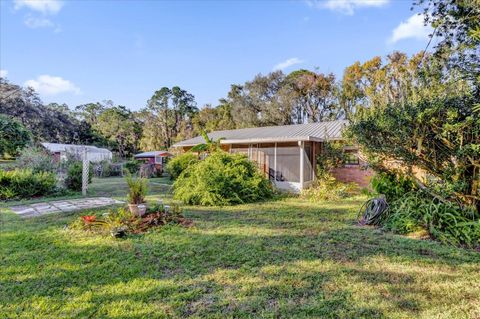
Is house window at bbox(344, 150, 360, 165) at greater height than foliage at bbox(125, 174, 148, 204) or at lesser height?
greater

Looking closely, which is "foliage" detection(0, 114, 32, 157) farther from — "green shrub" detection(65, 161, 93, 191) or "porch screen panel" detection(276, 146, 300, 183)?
"porch screen panel" detection(276, 146, 300, 183)

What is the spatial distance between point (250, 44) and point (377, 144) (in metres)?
12.4

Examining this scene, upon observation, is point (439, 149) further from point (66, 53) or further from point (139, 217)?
point (66, 53)

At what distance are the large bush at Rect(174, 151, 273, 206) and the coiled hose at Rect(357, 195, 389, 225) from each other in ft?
13.8

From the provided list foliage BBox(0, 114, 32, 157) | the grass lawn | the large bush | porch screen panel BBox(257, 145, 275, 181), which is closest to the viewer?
the grass lawn

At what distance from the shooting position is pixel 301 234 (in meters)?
5.41

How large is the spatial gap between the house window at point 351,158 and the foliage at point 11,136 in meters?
15.3

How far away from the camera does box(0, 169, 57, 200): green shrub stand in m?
9.91

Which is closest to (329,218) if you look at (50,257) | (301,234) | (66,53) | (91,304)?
(301,234)

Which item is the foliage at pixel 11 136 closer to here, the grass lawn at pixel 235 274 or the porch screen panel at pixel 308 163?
the grass lawn at pixel 235 274

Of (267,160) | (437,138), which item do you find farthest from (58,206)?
(437,138)

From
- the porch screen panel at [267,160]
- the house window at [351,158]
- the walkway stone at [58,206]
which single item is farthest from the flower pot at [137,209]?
the house window at [351,158]

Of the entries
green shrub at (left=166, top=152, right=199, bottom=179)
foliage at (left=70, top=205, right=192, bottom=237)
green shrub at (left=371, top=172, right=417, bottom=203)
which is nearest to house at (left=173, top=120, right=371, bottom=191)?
green shrub at (left=371, top=172, right=417, bottom=203)

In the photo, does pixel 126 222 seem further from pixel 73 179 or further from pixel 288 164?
pixel 73 179
